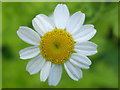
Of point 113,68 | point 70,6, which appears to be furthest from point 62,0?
point 113,68

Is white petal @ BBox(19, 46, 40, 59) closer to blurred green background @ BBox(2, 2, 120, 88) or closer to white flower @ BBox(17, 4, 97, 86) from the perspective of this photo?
white flower @ BBox(17, 4, 97, 86)

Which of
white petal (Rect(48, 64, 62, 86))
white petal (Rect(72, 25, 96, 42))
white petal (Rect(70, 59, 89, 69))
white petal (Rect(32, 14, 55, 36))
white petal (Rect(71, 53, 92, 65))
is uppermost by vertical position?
white petal (Rect(32, 14, 55, 36))

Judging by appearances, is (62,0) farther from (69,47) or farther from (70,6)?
(69,47)

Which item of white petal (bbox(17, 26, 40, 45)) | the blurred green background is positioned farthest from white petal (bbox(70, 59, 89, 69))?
the blurred green background

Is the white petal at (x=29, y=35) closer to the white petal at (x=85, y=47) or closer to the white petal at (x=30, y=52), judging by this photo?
the white petal at (x=30, y=52)

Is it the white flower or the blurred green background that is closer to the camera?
the white flower

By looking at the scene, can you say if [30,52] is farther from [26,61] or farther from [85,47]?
[26,61]

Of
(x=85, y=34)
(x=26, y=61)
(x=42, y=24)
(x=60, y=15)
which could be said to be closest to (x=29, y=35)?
(x=42, y=24)

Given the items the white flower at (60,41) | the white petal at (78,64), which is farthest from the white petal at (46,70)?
the white petal at (78,64)
